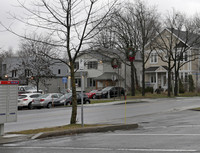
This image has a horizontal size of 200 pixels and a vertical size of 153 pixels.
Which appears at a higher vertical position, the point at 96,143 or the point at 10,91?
the point at 10,91

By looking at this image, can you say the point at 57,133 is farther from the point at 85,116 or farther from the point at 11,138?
the point at 85,116

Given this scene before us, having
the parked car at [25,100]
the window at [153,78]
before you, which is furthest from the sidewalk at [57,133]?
the window at [153,78]

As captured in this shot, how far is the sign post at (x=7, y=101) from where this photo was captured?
11797 mm

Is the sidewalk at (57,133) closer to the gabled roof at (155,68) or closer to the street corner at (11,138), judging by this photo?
the street corner at (11,138)

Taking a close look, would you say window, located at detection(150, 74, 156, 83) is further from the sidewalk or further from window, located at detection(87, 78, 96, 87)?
the sidewalk

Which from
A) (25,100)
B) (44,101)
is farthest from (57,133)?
(25,100)

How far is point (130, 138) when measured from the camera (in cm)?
1099

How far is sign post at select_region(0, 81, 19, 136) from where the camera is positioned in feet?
38.7

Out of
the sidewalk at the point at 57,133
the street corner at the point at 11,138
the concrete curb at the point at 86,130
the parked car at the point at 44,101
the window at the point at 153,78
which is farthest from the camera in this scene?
the window at the point at 153,78

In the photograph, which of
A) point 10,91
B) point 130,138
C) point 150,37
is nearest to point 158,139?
point 130,138

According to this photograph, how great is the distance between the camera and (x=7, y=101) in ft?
39.2

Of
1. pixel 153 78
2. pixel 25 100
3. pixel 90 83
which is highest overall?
pixel 153 78

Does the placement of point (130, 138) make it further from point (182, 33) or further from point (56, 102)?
point (182, 33)

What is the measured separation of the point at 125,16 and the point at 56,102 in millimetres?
19262
